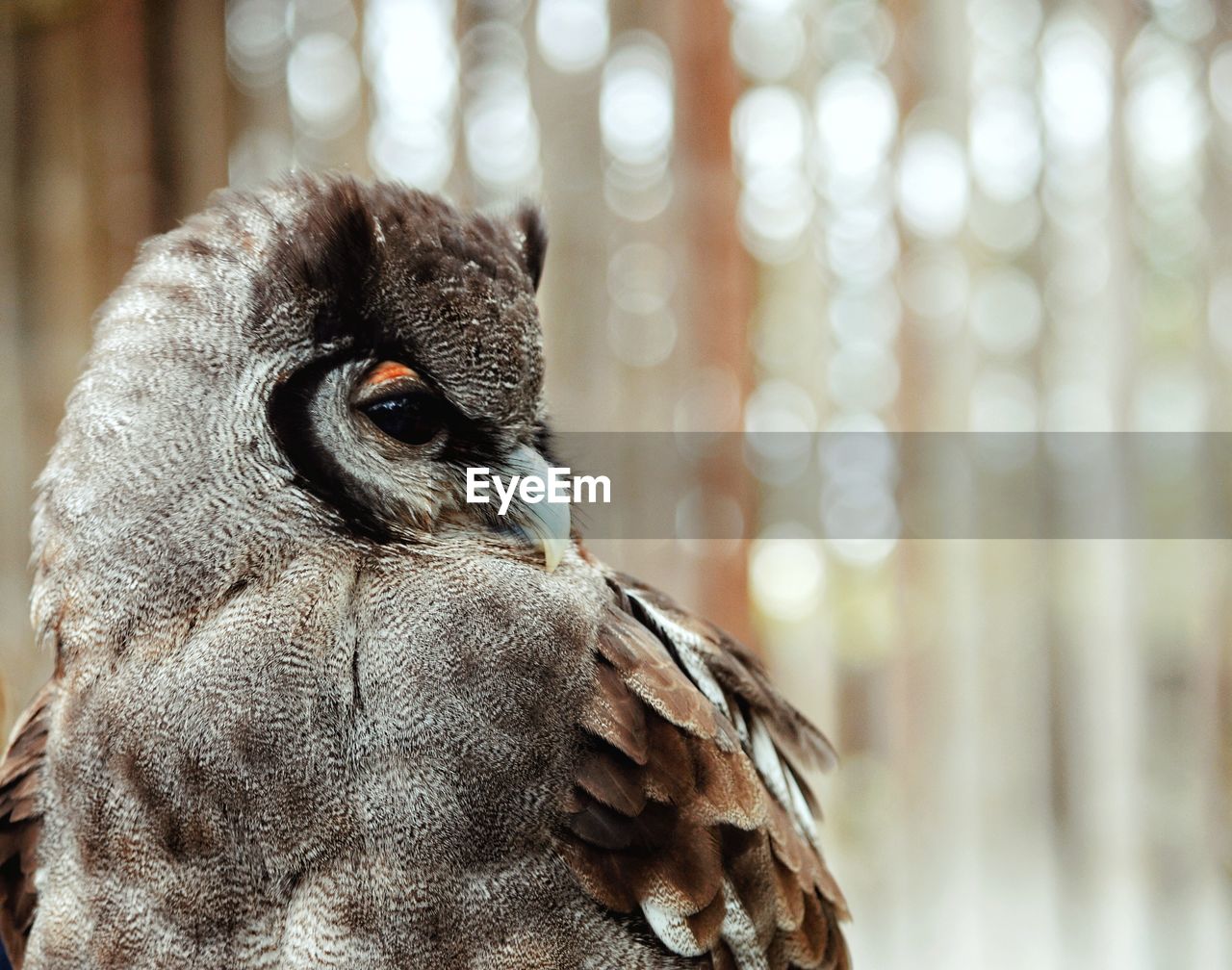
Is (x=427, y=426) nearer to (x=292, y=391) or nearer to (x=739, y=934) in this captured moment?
(x=292, y=391)

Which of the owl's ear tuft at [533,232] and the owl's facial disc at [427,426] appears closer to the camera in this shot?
the owl's facial disc at [427,426]

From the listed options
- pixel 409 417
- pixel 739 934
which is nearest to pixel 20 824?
pixel 409 417

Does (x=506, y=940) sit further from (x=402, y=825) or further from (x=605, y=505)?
(x=605, y=505)

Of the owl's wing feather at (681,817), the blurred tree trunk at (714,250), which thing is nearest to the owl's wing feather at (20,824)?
the owl's wing feather at (681,817)

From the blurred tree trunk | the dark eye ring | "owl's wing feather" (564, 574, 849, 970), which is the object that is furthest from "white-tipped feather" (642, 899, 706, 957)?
the blurred tree trunk

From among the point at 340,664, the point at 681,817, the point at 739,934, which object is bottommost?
the point at 739,934

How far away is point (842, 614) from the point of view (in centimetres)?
158

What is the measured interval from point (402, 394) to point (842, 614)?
1097 millimetres

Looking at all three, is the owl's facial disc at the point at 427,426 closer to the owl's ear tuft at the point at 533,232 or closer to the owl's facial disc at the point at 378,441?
the owl's facial disc at the point at 378,441

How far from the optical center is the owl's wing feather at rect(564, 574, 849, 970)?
661mm

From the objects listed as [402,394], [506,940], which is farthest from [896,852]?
[402,394]

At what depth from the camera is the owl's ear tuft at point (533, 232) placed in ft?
2.74

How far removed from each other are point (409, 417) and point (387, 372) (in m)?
0.04

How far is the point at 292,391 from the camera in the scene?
66 cm
